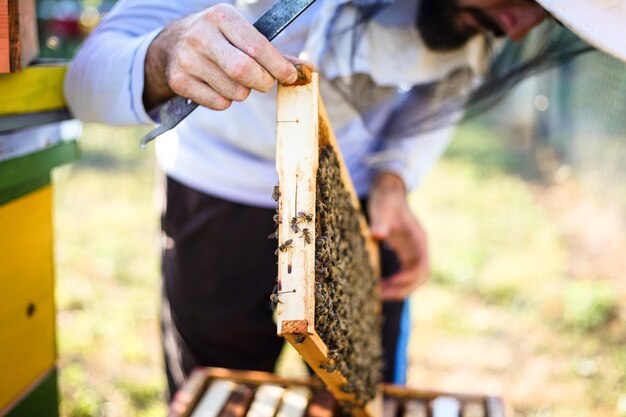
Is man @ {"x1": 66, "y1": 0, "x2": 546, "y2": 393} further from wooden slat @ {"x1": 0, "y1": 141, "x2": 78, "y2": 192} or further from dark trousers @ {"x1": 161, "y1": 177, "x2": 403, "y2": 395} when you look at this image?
wooden slat @ {"x1": 0, "y1": 141, "x2": 78, "y2": 192}

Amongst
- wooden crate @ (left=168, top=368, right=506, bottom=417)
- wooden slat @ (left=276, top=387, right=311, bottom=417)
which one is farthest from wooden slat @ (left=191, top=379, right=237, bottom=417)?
wooden slat @ (left=276, top=387, right=311, bottom=417)

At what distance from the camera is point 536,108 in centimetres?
560

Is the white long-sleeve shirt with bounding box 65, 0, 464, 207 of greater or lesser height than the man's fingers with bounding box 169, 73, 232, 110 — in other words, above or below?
below

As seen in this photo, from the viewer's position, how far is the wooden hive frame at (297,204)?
0.87 meters

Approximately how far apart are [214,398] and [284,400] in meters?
0.14

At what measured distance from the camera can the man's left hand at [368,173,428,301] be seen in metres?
1.67

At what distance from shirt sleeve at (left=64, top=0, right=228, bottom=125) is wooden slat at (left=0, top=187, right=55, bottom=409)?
0.20 meters

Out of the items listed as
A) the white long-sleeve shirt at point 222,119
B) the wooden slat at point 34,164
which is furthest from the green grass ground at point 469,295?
the wooden slat at point 34,164

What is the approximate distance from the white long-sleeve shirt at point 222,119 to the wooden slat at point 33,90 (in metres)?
0.03

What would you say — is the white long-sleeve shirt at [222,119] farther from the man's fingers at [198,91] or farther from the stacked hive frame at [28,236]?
the man's fingers at [198,91]

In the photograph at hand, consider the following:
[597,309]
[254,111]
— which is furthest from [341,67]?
[597,309]

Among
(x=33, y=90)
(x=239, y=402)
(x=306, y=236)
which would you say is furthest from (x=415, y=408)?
(x=33, y=90)

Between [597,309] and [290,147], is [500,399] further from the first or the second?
[597,309]

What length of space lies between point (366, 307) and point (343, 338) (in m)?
0.32
